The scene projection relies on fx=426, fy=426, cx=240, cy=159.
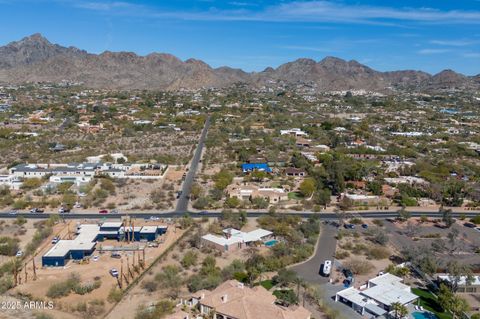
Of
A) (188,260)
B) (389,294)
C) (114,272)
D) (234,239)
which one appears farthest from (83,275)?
(389,294)

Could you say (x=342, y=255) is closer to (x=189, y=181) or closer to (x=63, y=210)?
(x=189, y=181)

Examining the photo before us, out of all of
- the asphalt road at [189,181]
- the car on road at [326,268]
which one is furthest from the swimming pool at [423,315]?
the asphalt road at [189,181]

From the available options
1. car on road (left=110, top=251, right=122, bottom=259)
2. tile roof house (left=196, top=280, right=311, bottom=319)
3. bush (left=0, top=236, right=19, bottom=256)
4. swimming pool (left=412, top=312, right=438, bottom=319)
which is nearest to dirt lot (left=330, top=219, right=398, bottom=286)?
swimming pool (left=412, top=312, right=438, bottom=319)

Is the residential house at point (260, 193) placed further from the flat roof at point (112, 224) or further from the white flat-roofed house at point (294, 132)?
the white flat-roofed house at point (294, 132)

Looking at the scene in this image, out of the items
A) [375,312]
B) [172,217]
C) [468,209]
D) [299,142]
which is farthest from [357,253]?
[299,142]

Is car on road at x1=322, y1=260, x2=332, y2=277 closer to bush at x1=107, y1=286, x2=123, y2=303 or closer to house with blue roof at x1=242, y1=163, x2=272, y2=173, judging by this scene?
bush at x1=107, y1=286, x2=123, y2=303

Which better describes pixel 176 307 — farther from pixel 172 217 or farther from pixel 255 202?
pixel 255 202
